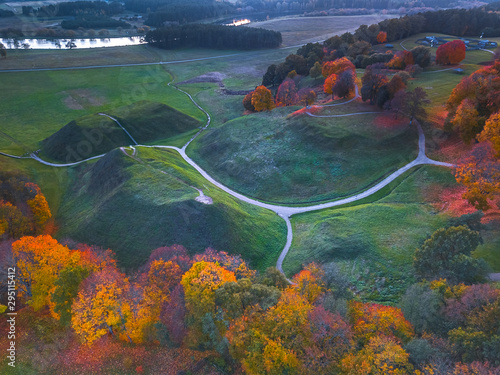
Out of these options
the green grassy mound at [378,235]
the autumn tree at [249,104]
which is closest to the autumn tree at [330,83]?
the autumn tree at [249,104]

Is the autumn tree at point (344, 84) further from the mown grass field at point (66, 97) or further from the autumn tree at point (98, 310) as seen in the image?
the autumn tree at point (98, 310)

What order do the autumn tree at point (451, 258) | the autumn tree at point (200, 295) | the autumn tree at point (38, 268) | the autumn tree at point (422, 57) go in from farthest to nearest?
the autumn tree at point (422, 57) → the autumn tree at point (38, 268) → the autumn tree at point (451, 258) → the autumn tree at point (200, 295)

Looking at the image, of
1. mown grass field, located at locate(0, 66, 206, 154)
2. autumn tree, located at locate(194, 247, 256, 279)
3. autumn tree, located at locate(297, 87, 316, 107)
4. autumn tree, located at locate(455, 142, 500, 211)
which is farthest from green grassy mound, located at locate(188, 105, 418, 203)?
mown grass field, located at locate(0, 66, 206, 154)

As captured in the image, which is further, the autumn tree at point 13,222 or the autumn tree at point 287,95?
the autumn tree at point 287,95

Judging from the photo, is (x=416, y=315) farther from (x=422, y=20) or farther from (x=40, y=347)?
(x=422, y=20)

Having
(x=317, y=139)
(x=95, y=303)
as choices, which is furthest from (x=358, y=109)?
(x=95, y=303)

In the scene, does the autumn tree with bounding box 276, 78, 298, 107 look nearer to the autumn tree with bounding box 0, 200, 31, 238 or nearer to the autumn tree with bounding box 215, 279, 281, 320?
the autumn tree with bounding box 0, 200, 31, 238

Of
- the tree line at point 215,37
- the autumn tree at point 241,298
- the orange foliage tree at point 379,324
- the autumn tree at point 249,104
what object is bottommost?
the orange foliage tree at point 379,324
